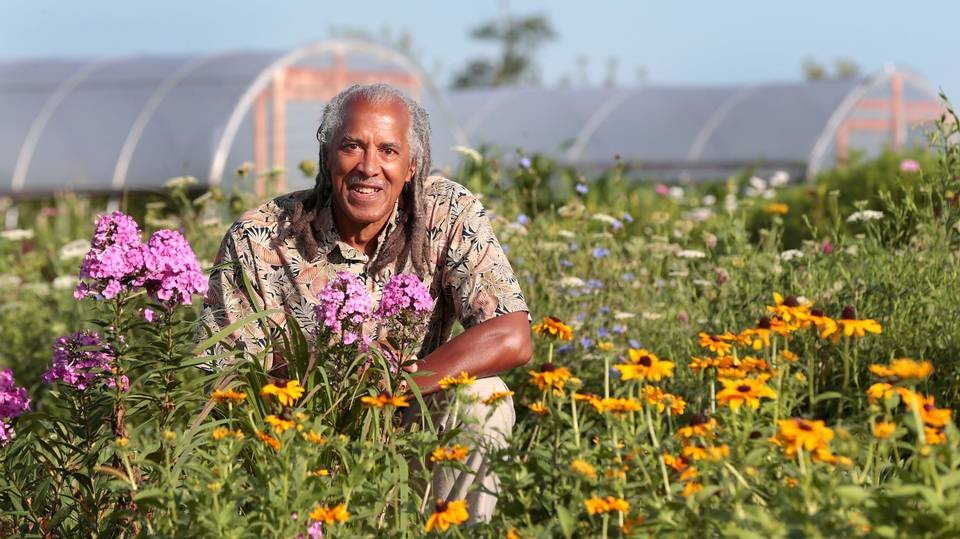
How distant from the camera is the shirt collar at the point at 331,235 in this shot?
12.9 ft

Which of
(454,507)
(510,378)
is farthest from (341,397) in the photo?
(510,378)

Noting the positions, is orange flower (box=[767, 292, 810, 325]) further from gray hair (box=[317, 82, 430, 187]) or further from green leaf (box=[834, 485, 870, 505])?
gray hair (box=[317, 82, 430, 187])

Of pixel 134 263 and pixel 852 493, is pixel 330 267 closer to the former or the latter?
pixel 134 263

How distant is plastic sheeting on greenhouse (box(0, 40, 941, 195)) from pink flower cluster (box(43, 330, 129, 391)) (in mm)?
9922

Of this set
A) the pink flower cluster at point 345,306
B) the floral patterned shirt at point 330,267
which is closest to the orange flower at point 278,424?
the pink flower cluster at point 345,306

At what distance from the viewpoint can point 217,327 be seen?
12.6ft

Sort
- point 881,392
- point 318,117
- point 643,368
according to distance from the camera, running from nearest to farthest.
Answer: point 881,392 → point 643,368 → point 318,117

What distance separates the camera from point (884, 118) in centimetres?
1945

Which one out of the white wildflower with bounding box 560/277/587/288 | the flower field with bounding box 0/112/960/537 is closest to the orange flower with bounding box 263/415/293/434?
the flower field with bounding box 0/112/960/537

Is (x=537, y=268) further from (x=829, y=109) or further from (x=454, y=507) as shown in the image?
(x=829, y=109)

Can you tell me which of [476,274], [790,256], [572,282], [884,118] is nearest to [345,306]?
[476,274]

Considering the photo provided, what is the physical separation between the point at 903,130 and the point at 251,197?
15.2 metres

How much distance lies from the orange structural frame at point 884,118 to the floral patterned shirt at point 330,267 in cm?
1545

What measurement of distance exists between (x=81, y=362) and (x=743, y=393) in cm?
144
